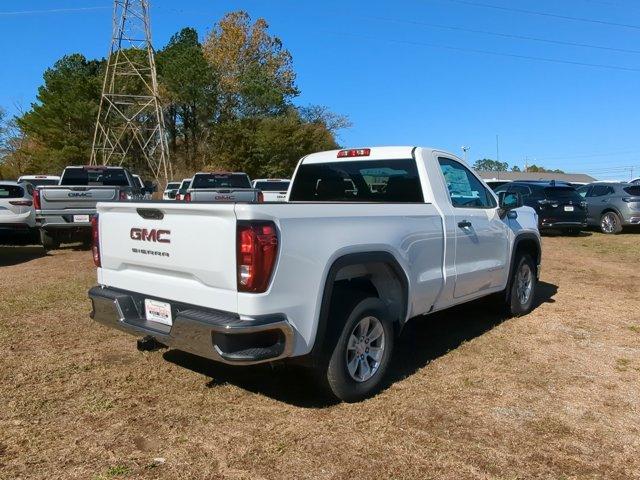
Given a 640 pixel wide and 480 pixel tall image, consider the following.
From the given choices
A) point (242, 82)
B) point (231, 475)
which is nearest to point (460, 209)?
point (231, 475)

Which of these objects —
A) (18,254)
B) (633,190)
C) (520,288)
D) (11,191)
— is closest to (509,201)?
(520,288)

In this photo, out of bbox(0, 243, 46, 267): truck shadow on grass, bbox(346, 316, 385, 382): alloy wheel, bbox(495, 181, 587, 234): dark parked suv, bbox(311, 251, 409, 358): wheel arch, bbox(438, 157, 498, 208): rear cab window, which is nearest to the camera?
bbox(311, 251, 409, 358): wheel arch

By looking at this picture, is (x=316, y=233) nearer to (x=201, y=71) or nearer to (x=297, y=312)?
(x=297, y=312)

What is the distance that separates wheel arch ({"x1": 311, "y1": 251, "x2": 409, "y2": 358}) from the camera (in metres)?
3.76

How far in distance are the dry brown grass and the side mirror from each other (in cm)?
136

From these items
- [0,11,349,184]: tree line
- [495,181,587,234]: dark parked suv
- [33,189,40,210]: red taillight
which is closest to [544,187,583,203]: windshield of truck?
[495,181,587,234]: dark parked suv

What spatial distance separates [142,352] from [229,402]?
149 centimetres

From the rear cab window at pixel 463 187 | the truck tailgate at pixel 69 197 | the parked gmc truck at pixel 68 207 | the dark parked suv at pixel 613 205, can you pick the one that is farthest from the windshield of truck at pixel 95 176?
the dark parked suv at pixel 613 205

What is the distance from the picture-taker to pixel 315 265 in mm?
3658

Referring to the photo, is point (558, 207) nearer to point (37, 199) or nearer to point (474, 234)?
point (474, 234)

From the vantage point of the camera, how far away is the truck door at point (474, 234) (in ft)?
17.4

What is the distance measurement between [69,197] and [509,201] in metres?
9.17

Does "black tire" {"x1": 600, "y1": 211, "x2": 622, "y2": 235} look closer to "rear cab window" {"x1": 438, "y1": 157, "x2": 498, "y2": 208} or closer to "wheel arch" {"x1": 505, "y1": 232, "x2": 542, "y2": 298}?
"wheel arch" {"x1": 505, "y1": 232, "x2": 542, "y2": 298}

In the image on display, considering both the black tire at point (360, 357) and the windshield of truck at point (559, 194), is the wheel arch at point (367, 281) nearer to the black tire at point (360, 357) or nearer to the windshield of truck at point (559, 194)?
the black tire at point (360, 357)
